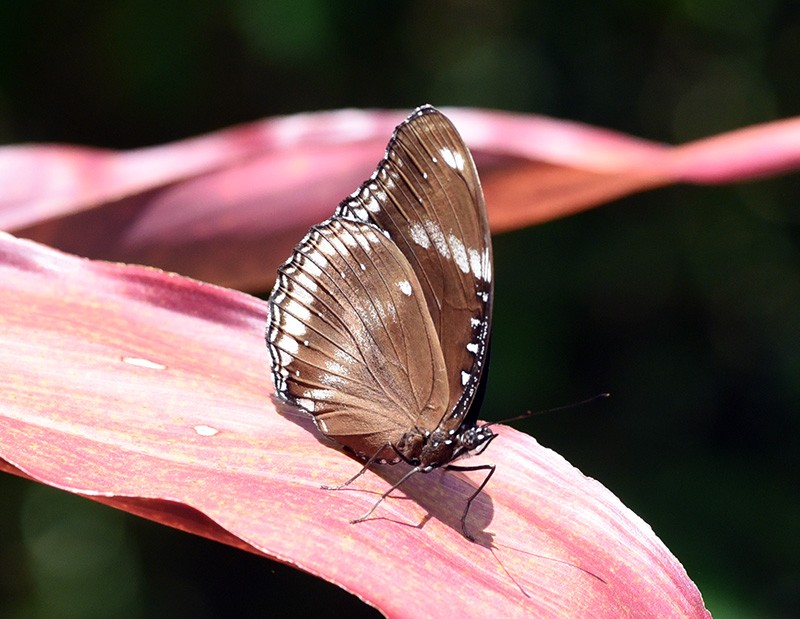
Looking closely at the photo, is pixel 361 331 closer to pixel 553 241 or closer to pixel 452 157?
pixel 452 157

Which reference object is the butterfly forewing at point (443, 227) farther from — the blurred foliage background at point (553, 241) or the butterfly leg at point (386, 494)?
the blurred foliage background at point (553, 241)

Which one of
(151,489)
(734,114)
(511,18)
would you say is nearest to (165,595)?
(511,18)

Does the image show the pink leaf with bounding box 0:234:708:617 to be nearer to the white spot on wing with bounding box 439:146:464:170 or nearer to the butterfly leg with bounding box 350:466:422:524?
the butterfly leg with bounding box 350:466:422:524

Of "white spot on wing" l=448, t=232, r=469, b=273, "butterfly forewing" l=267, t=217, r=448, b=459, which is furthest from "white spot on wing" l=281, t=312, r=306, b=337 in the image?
"white spot on wing" l=448, t=232, r=469, b=273

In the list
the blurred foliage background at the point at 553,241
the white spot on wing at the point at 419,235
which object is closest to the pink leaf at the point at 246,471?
the white spot on wing at the point at 419,235

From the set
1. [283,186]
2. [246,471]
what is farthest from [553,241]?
[246,471]

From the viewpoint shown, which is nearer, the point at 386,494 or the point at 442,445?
the point at 386,494
